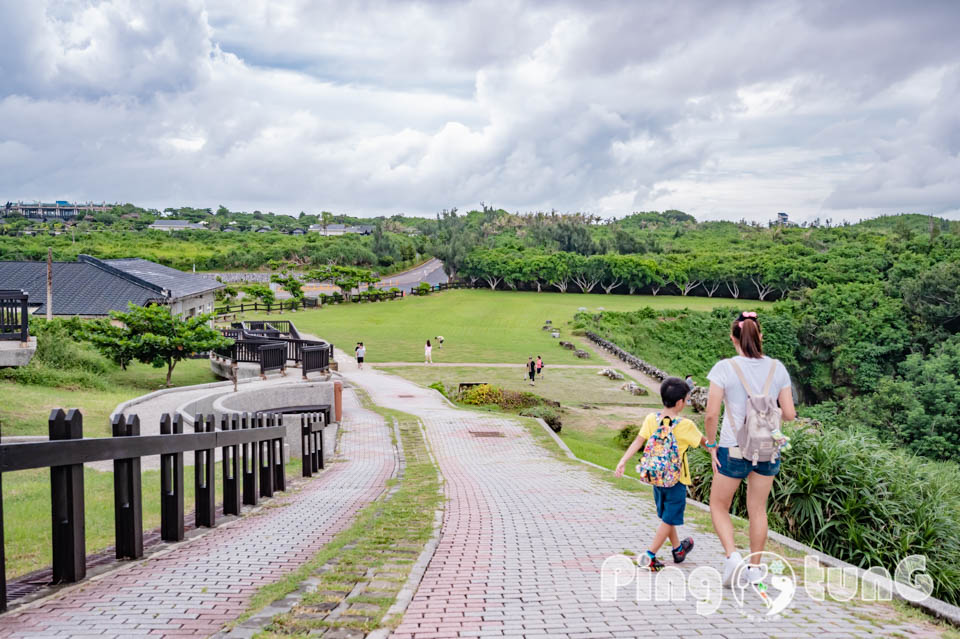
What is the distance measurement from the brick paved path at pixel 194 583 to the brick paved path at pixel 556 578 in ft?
3.85

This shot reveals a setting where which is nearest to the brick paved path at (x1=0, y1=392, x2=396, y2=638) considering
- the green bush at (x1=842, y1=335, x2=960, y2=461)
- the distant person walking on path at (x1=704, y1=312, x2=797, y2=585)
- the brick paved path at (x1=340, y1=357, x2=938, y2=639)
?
the brick paved path at (x1=340, y1=357, x2=938, y2=639)

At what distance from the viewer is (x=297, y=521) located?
6879mm

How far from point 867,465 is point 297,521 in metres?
6.57

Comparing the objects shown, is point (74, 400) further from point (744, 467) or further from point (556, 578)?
point (744, 467)

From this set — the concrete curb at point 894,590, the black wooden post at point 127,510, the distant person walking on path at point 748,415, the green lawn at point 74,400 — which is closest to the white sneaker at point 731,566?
the distant person walking on path at point 748,415

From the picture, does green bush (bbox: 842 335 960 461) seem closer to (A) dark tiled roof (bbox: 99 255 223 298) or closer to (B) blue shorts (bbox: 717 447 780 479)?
(B) blue shorts (bbox: 717 447 780 479)

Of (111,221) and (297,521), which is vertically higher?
(111,221)

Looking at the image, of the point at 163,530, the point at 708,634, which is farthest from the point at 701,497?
the point at 163,530

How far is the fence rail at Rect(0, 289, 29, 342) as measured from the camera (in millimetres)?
15141

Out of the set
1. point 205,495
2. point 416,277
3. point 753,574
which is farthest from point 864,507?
point 416,277

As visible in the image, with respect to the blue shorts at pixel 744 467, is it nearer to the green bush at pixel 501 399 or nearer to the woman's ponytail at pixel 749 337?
the woman's ponytail at pixel 749 337

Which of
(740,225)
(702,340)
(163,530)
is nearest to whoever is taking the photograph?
(163,530)

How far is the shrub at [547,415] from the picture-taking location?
19.1 metres

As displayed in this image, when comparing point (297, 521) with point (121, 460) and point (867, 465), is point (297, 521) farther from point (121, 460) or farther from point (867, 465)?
point (867, 465)
